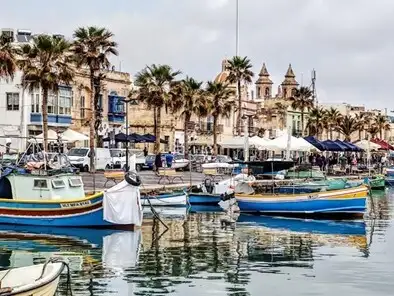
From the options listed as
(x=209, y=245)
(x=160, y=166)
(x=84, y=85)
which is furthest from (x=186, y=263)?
(x=84, y=85)

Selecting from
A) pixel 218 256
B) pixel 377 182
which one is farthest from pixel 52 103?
pixel 218 256

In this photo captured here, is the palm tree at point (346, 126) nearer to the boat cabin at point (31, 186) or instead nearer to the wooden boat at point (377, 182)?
the wooden boat at point (377, 182)

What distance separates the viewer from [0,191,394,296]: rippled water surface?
23.6 m

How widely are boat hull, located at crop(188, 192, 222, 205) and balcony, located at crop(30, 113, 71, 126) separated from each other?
26.4 m

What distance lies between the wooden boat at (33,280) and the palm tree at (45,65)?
137 feet

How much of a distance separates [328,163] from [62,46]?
1537 inches

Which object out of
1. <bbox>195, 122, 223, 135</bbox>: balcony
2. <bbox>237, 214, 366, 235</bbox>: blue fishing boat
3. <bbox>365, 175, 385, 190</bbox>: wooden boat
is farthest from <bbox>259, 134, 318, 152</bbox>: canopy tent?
<bbox>195, 122, 223, 135</bbox>: balcony

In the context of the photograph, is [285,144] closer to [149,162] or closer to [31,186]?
[149,162]

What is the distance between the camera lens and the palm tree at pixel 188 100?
8194cm

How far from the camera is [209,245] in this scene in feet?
108

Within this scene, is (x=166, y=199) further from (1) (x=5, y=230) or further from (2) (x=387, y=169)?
(2) (x=387, y=169)

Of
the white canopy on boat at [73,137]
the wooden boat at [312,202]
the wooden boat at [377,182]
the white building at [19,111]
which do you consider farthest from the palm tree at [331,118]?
the wooden boat at [312,202]

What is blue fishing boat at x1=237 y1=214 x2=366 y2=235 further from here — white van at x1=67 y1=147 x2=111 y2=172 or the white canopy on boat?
white van at x1=67 y1=147 x2=111 y2=172

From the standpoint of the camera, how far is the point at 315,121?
118m
